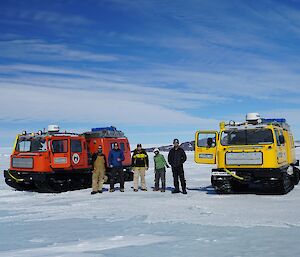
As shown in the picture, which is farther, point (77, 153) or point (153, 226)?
point (77, 153)

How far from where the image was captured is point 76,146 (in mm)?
16172

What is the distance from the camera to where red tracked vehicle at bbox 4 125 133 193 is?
49.3ft

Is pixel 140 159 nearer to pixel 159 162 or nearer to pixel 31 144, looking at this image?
pixel 159 162

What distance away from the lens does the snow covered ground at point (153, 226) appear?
5.93m

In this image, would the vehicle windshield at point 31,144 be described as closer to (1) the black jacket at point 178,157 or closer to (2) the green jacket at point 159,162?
(2) the green jacket at point 159,162

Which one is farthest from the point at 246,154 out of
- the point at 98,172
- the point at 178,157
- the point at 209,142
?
the point at 98,172

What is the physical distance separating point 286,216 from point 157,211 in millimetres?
2896

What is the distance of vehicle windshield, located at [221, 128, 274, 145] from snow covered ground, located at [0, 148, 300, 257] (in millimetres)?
1667

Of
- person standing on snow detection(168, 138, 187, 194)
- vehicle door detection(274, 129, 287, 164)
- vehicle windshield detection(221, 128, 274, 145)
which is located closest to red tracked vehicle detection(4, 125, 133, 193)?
person standing on snow detection(168, 138, 187, 194)

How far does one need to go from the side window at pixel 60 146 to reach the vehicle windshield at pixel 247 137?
6.24 metres

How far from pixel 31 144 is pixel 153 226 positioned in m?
9.30

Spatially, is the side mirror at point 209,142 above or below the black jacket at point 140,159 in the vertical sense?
above

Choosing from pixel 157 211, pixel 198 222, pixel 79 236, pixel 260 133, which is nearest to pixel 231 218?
pixel 198 222

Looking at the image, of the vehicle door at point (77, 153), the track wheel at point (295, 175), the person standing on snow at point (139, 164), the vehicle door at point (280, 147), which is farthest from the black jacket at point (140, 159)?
the track wheel at point (295, 175)
